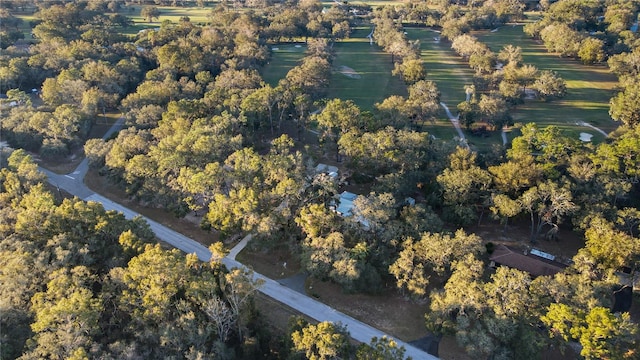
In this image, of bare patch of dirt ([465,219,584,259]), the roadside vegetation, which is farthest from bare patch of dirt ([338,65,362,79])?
bare patch of dirt ([465,219,584,259])

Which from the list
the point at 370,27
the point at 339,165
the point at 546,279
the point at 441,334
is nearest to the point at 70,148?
the point at 339,165

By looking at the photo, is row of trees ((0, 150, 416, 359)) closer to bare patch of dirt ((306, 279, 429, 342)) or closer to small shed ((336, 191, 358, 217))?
bare patch of dirt ((306, 279, 429, 342))

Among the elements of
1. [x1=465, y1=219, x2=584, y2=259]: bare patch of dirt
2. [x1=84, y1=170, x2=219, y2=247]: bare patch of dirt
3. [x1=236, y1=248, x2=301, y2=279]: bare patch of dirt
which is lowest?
[x1=236, y1=248, x2=301, y2=279]: bare patch of dirt

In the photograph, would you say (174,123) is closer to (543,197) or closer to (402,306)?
(402,306)

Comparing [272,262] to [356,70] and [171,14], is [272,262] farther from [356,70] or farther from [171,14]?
[171,14]

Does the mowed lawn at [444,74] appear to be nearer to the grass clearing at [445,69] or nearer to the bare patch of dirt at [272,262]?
the grass clearing at [445,69]

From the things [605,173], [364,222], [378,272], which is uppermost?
[605,173]

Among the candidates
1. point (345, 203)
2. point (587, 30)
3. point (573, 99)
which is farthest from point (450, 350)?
point (587, 30)
